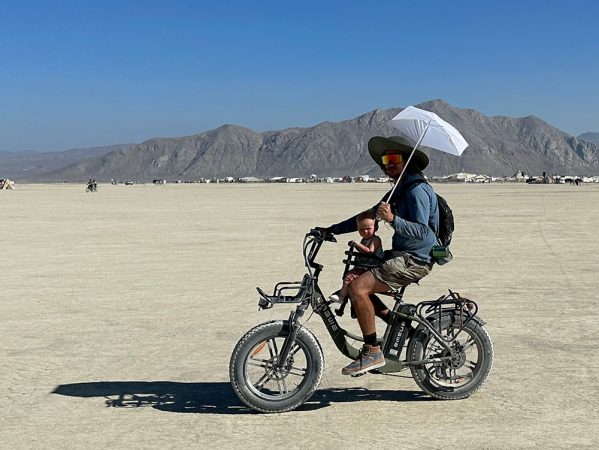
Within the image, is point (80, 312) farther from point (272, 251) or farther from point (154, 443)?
point (272, 251)

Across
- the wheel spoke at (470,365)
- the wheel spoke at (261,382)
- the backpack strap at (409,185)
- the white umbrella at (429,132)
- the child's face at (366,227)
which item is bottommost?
the wheel spoke at (261,382)

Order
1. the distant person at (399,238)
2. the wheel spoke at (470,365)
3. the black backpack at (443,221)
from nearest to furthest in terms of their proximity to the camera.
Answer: the distant person at (399,238) < the black backpack at (443,221) < the wheel spoke at (470,365)

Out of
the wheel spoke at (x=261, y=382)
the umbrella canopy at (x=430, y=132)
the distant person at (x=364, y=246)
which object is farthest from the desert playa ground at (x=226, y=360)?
Answer: the umbrella canopy at (x=430, y=132)

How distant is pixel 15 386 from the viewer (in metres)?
7.45

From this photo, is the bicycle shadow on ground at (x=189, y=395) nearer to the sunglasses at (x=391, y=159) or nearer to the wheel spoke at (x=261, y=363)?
the wheel spoke at (x=261, y=363)

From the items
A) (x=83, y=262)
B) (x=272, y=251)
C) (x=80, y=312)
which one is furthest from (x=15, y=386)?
(x=272, y=251)

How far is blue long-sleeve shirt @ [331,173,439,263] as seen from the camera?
643cm

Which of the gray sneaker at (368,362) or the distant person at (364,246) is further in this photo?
the gray sneaker at (368,362)

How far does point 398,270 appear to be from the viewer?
6516mm

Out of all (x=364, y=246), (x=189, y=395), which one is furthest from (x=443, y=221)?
(x=189, y=395)

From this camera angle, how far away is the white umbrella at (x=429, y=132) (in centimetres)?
662

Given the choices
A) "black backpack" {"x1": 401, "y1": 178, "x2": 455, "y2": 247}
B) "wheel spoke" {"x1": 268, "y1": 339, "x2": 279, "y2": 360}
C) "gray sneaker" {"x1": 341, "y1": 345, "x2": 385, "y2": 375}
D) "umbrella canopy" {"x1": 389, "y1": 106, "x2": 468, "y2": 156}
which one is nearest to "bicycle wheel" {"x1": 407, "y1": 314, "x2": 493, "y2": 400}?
"gray sneaker" {"x1": 341, "y1": 345, "x2": 385, "y2": 375}

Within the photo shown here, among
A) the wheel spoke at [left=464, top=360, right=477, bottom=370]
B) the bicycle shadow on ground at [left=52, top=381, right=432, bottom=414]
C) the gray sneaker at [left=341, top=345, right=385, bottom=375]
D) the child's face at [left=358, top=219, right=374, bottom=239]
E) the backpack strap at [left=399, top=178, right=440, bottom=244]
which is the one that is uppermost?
the backpack strap at [left=399, top=178, right=440, bottom=244]

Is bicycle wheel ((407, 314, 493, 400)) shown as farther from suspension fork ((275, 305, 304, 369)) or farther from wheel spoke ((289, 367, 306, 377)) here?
suspension fork ((275, 305, 304, 369))
